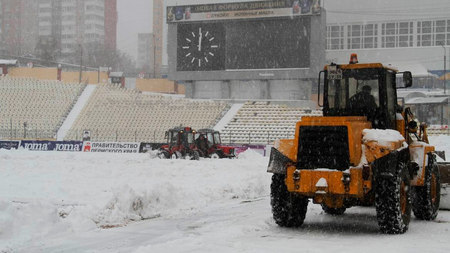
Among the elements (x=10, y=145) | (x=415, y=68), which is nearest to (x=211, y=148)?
(x=10, y=145)

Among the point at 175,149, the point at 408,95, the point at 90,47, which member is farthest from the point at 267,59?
the point at 90,47

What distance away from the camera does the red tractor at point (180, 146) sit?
35969 mm

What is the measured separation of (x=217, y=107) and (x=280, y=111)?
590 centimetres

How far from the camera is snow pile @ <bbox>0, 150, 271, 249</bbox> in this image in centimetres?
1032

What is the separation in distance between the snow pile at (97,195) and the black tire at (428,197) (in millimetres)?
4601

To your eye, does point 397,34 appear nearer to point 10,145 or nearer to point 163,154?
point 163,154

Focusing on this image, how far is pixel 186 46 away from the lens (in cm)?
5059

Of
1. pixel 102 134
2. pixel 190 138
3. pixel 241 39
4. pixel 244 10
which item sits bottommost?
pixel 102 134

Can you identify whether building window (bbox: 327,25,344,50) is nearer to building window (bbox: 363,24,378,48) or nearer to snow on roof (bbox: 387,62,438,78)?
building window (bbox: 363,24,378,48)

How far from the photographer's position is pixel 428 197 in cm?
1226

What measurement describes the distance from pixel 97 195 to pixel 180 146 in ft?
68.6

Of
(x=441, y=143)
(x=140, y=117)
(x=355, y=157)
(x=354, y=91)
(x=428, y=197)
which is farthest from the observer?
(x=140, y=117)

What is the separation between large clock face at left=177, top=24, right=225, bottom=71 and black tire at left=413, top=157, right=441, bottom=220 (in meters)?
37.4

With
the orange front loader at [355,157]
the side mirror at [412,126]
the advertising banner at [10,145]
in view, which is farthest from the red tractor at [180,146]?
the orange front loader at [355,157]
